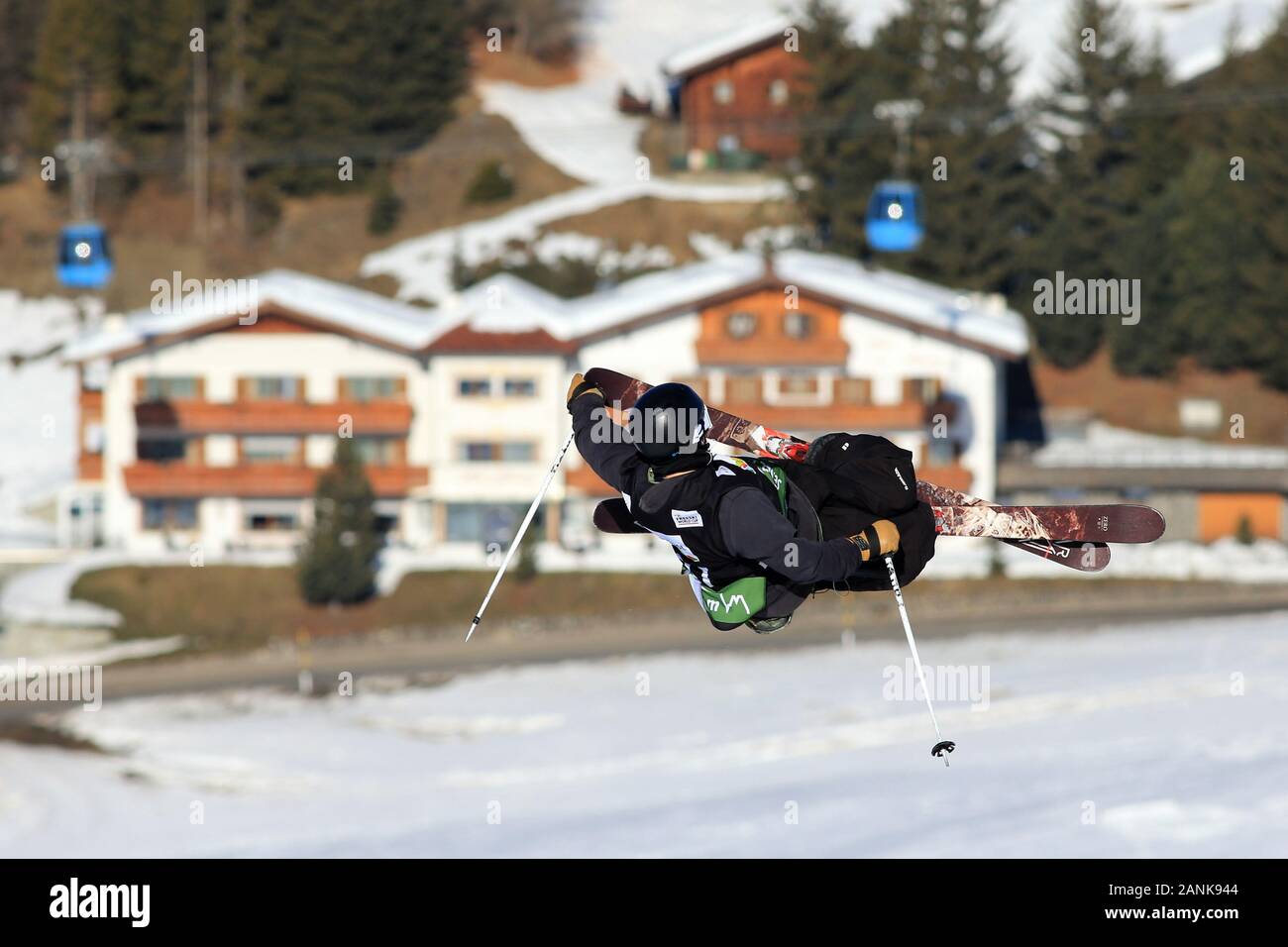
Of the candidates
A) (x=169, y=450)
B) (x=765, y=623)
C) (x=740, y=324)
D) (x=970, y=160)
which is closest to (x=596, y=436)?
(x=765, y=623)

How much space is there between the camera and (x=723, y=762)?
164 feet

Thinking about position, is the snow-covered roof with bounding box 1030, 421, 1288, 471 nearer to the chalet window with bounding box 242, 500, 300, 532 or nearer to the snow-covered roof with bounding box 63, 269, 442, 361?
the snow-covered roof with bounding box 63, 269, 442, 361

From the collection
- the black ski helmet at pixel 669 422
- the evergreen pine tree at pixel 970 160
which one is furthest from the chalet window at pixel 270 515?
the black ski helmet at pixel 669 422

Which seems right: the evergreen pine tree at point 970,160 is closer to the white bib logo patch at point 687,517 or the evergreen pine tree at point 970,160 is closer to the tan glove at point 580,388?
the tan glove at point 580,388

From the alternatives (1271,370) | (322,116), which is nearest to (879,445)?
(1271,370)

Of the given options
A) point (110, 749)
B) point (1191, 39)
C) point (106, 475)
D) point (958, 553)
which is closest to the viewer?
point (110, 749)

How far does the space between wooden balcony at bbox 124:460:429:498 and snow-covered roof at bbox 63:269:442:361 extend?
15.3 feet

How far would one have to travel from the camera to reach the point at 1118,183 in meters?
87.7

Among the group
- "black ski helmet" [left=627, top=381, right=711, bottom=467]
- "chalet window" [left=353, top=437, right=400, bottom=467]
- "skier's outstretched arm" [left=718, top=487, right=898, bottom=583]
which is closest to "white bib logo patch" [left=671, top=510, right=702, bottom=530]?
"skier's outstretched arm" [left=718, top=487, right=898, bottom=583]

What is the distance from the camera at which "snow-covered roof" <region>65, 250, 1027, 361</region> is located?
67.4 m

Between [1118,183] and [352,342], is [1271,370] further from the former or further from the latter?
[352,342]

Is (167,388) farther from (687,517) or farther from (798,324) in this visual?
(687,517)

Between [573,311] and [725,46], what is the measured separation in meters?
40.3
